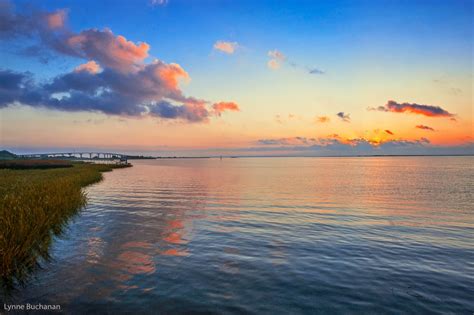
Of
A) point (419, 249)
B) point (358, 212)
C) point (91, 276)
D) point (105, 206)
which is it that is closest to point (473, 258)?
point (419, 249)

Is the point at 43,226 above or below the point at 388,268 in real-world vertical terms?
above

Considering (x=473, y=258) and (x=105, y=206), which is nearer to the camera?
(x=473, y=258)

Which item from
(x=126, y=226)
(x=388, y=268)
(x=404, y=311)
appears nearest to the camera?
(x=404, y=311)

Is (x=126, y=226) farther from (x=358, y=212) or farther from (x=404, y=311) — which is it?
(x=358, y=212)

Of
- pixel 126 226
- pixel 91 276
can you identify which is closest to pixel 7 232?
pixel 91 276

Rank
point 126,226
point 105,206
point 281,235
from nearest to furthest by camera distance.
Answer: point 281,235, point 126,226, point 105,206

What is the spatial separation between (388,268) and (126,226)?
687 inches

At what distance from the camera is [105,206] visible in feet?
108

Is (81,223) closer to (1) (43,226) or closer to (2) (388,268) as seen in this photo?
(1) (43,226)

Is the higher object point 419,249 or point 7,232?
point 7,232

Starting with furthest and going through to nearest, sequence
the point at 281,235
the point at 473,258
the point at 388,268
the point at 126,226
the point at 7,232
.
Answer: the point at 126,226 → the point at 281,235 → the point at 473,258 → the point at 388,268 → the point at 7,232

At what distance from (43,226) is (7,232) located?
16.5 feet

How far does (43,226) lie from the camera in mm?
17125

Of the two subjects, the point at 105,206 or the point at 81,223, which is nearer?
the point at 81,223
